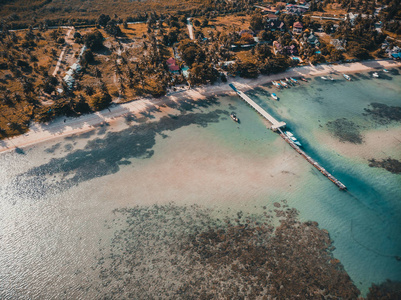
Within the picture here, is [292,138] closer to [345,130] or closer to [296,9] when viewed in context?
[345,130]

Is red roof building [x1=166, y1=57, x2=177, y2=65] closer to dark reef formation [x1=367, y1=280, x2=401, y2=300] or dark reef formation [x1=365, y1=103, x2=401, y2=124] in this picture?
dark reef formation [x1=365, y1=103, x2=401, y2=124]

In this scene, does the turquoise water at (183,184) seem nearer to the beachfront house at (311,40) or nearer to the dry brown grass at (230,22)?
the beachfront house at (311,40)

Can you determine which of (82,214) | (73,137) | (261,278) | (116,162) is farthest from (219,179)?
(73,137)

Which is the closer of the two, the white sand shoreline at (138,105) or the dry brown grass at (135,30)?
the white sand shoreline at (138,105)

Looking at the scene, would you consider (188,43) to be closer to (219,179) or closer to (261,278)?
(219,179)

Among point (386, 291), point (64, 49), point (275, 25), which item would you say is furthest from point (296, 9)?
point (386, 291)

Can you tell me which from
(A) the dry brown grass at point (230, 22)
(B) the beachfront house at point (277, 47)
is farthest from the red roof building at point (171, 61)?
(B) the beachfront house at point (277, 47)
